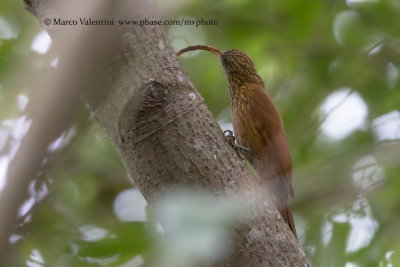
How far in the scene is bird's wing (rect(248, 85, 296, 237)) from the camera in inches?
111

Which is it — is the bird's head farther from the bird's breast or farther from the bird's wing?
the bird's breast

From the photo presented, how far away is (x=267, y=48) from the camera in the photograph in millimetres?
3324

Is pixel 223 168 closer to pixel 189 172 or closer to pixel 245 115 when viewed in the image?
pixel 189 172

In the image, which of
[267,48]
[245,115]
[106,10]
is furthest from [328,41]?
[106,10]

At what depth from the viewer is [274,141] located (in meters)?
3.08

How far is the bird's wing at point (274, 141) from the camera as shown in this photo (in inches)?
111

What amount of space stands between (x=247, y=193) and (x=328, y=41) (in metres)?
1.68

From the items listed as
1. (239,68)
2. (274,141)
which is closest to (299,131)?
(274,141)

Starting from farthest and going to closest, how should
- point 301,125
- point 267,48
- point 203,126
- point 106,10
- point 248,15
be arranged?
point 267,48, point 248,15, point 301,125, point 203,126, point 106,10

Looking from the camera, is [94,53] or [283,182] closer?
[94,53]

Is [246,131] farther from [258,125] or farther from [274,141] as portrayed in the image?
[274,141]

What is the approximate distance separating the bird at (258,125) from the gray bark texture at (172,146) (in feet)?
3.40

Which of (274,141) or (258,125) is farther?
(258,125)

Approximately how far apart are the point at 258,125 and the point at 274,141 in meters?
0.22
